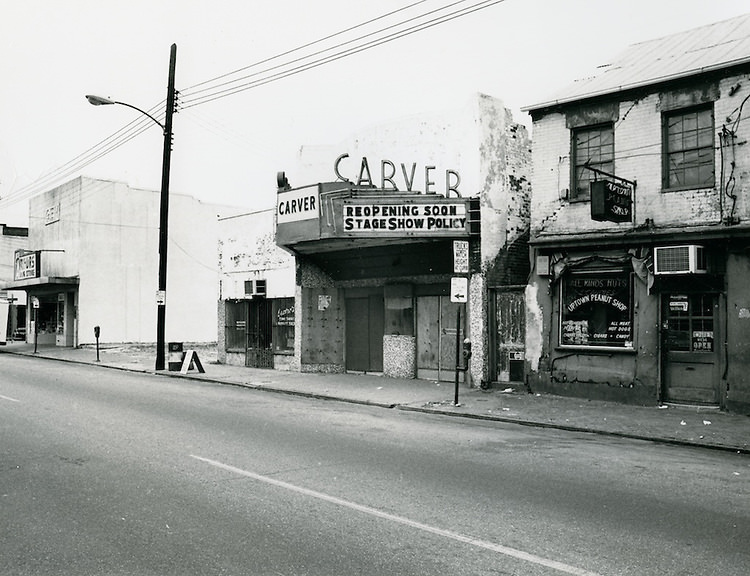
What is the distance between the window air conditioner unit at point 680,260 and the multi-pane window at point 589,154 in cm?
229

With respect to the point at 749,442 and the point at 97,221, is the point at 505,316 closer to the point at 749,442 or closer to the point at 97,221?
the point at 749,442

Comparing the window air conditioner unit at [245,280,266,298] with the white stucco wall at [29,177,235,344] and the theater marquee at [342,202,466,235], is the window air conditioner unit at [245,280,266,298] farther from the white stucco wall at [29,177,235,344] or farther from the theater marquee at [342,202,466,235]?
the white stucco wall at [29,177,235,344]

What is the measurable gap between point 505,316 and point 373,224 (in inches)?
155

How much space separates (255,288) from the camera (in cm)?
2317

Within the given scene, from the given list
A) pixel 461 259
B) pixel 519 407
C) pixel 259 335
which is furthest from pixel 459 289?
pixel 259 335

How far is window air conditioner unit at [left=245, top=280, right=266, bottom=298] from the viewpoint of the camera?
22938 mm

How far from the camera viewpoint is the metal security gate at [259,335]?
893 inches

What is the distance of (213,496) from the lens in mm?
6398

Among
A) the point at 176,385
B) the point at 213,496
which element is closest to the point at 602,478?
the point at 213,496

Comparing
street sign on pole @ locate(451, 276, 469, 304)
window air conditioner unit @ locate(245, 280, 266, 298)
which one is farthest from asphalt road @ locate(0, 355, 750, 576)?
window air conditioner unit @ locate(245, 280, 266, 298)

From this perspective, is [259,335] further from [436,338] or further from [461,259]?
[461,259]

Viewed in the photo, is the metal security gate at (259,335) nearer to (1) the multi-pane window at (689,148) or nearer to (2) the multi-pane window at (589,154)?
(2) the multi-pane window at (589,154)

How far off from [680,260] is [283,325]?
1297 cm

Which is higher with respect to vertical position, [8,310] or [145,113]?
[145,113]
